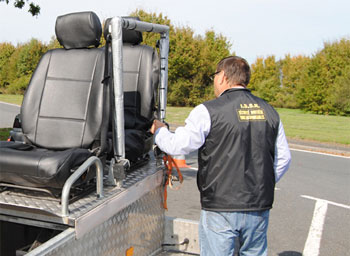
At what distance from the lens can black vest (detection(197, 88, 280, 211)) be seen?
2.42 m

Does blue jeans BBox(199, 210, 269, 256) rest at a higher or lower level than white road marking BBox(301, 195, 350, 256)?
higher

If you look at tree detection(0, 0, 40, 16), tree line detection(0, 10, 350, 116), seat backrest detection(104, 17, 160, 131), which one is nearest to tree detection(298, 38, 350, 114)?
tree line detection(0, 10, 350, 116)

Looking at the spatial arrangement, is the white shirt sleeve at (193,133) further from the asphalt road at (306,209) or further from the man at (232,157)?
the asphalt road at (306,209)

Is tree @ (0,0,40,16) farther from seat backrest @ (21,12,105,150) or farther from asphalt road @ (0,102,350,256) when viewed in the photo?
seat backrest @ (21,12,105,150)

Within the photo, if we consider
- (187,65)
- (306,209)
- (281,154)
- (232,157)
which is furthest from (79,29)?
(187,65)

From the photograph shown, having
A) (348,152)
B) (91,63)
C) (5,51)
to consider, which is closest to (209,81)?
(348,152)

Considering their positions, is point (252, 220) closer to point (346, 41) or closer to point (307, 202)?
point (307, 202)

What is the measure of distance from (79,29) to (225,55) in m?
26.3

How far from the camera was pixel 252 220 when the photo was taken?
2.50m

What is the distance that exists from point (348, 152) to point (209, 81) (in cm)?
1721

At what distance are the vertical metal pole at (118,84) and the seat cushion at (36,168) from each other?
347 millimetres

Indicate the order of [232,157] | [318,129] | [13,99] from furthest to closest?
1. [13,99]
2. [318,129]
3. [232,157]

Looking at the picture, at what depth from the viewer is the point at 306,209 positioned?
19.3 ft

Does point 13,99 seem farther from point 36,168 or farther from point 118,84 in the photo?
point 36,168
